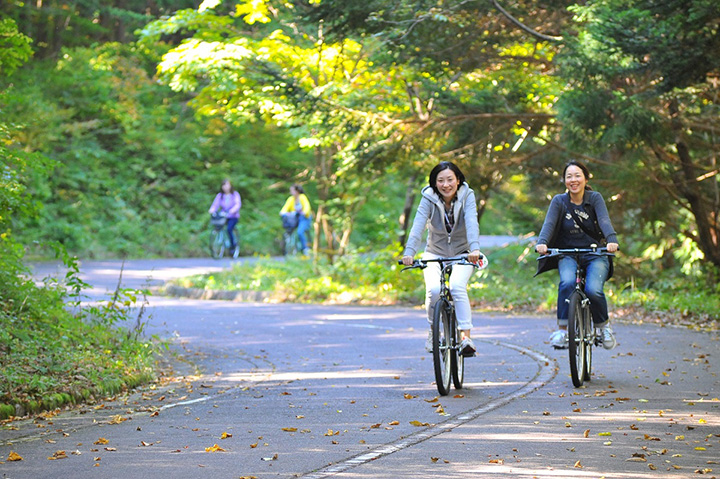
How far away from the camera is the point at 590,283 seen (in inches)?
382

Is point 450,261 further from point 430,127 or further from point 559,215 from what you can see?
point 430,127

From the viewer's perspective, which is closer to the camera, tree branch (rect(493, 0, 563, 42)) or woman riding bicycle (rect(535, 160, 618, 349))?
woman riding bicycle (rect(535, 160, 618, 349))

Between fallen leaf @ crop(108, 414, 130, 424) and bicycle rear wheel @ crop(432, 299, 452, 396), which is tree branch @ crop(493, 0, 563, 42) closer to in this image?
bicycle rear wheel @ crop(432, 299, 452, 396)

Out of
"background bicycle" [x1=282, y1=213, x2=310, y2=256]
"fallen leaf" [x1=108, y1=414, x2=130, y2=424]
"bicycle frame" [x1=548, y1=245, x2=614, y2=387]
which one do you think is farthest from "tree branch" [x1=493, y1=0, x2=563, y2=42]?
"background bicycle" [x1=282, y1=213, x2=310, y2=256]

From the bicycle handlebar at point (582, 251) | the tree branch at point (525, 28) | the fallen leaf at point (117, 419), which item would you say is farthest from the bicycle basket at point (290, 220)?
the fallen leaf at point (117, 419)

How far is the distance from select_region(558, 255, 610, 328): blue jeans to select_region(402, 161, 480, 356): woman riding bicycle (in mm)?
904

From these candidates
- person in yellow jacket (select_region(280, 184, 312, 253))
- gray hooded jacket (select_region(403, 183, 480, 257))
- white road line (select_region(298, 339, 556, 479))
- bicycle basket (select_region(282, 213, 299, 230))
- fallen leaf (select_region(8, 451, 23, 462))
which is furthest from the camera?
bicycle basket (select_region(282, 213, 299, 230))

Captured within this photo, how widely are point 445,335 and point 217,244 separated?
70.8 ft

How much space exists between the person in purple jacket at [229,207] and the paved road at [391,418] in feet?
51.1

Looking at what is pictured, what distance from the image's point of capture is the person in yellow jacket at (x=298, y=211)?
27.7 meters

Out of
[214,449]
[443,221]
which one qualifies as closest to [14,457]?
[214,449]

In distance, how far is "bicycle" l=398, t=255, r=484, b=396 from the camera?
28.8ft

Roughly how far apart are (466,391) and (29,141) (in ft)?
72.6

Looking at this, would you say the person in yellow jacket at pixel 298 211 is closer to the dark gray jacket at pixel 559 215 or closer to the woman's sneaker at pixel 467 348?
the dark gray jacket at pixel 559 215
